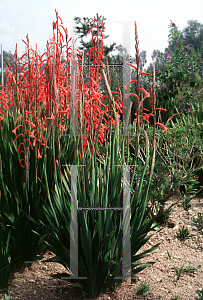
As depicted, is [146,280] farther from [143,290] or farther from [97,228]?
[97,228]

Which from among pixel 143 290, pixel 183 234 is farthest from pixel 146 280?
pixel 183 234

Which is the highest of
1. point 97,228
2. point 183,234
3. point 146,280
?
point 97,228

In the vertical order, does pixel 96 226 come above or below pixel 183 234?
above

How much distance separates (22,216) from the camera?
2256 mm

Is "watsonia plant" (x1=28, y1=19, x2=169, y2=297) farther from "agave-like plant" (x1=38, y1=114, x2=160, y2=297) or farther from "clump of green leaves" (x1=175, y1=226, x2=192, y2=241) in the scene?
"clump of green leaves" (x1=175, y1=226, x2=192, y2=241)

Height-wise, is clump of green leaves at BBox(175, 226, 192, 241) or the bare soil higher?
clump of green leaves at BBox(175, 226, 192, 241)

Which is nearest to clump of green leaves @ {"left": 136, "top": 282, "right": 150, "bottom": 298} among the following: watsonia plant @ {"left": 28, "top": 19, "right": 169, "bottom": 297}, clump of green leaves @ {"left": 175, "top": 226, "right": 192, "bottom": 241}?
watsonia plant @ {"left": 28, "top": 19, "right": 169, "bottom": 297}

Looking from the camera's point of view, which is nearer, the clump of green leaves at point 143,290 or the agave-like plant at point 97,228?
the agave-like plant at point 97,228

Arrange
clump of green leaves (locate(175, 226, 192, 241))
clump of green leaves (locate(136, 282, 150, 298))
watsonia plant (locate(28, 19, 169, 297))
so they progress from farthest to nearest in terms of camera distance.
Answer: clump of green leaves (locate(175, 226, 192, 241)) < clump of green leaves (locate(136, 282, 150, 298)) < watsonia plant (locate(28, 19, 169, 297))

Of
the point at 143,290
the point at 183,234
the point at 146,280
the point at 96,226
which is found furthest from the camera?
the point at 183,234

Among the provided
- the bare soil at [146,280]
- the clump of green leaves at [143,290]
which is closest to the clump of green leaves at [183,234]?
the bare soil at [146,280]

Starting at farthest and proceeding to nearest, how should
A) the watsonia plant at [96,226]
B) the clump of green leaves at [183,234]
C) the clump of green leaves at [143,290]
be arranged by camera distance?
the clump of green leaves at [183,234] < the clump of green leaves at [143,290] < the watsonia plant at [96,226]

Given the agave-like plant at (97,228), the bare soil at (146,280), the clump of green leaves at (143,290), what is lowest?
the bare soil at (146,280)

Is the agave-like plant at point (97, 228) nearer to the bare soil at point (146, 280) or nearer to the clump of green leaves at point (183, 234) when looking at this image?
the bare soil at point (146, 280)
